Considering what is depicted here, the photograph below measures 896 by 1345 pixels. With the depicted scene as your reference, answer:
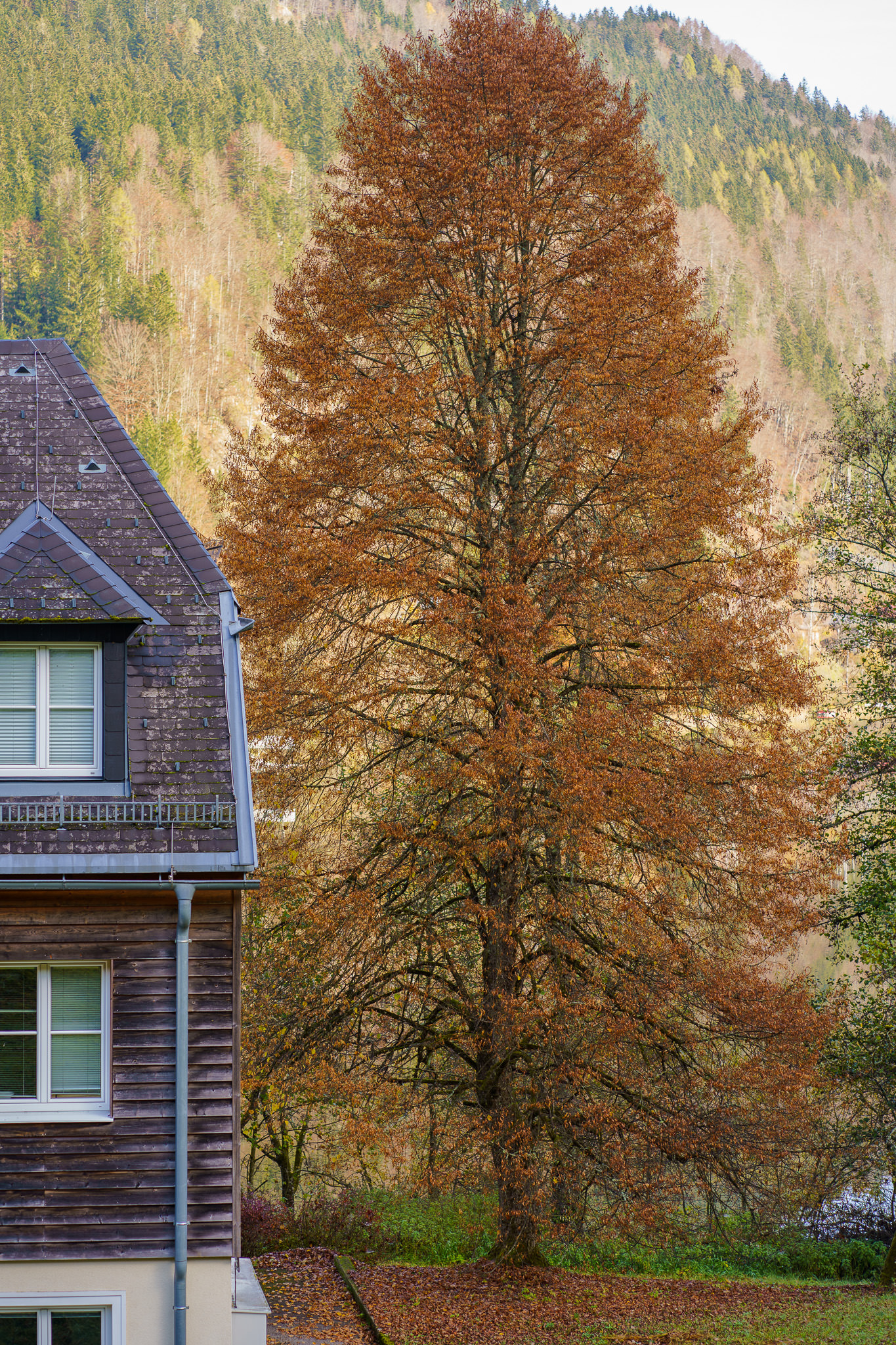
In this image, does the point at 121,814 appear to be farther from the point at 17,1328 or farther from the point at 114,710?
the point at 17,1328

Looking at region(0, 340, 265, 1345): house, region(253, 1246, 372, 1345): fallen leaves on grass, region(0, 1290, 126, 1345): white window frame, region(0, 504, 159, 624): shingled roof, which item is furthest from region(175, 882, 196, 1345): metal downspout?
region(253, 1246, 372, 1345): fallen leaves on grass

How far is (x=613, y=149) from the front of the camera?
646 inches

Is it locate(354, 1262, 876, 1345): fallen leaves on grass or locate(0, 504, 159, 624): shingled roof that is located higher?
locate(0, 504, 159, 624): shingled roof

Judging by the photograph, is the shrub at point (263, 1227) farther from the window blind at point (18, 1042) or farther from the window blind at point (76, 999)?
the window blind at point (76, 999)

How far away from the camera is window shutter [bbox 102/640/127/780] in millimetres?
10156

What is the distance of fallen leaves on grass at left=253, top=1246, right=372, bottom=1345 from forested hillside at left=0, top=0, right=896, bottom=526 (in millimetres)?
39419

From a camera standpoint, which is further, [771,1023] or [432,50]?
[432,50]

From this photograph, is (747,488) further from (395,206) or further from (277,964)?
(277,964)

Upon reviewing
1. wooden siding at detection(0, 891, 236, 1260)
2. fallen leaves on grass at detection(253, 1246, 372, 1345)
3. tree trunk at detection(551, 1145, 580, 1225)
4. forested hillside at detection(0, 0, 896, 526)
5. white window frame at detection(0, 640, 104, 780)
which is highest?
forested hillside at detection(0, 0, 896, 526)

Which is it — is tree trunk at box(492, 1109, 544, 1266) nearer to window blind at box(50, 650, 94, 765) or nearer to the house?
the house

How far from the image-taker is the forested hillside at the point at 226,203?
3339 inches

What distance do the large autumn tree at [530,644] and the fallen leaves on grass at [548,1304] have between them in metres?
0.83

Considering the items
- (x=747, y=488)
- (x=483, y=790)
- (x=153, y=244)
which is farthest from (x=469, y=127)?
(x=153, y=244)

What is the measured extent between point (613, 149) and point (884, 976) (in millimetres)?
12362
